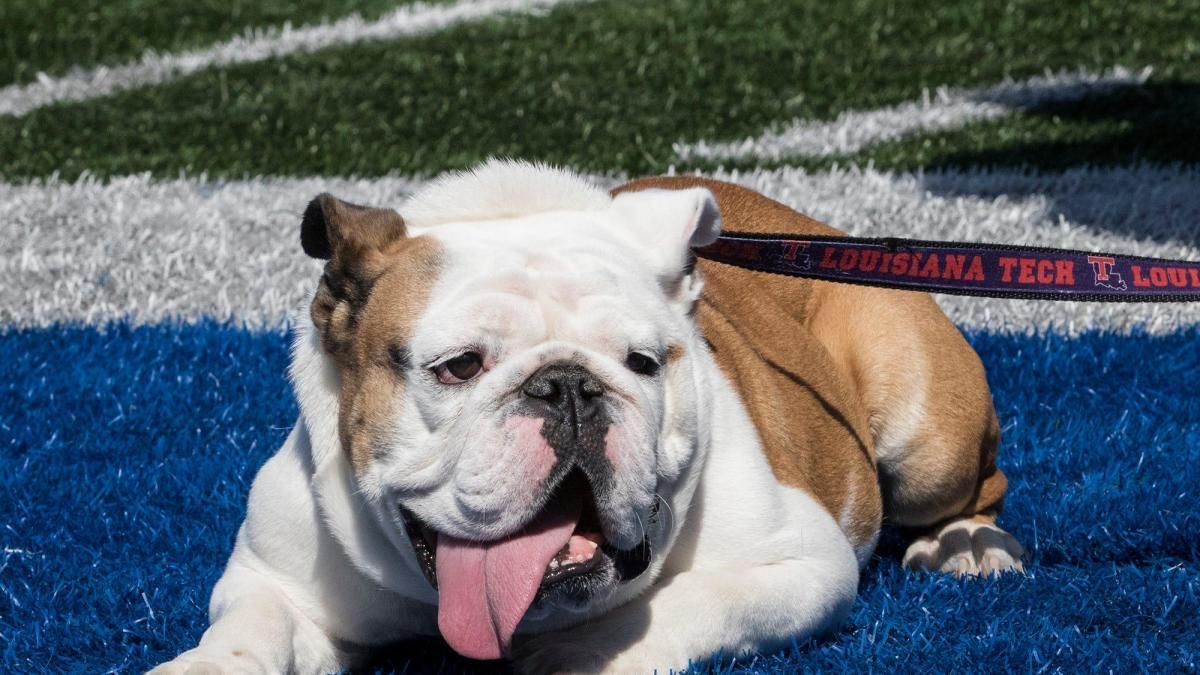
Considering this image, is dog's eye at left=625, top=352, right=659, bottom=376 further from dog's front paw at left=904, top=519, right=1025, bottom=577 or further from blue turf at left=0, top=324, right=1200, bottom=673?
dog's front paw at left=904, top=519, right=1025, bottom=577

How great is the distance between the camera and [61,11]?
11555 millimetres

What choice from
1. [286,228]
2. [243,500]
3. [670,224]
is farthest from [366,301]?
[286,228]

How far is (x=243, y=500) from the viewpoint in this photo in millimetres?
4332

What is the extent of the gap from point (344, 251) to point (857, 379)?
1.69m

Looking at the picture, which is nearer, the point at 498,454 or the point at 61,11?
the point at 498,454

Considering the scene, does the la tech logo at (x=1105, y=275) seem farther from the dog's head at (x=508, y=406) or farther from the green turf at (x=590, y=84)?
the green turf at (x=590, y=84)

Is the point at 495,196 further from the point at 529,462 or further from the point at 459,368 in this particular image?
the point at 529,462

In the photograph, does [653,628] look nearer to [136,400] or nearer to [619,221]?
[619,221]

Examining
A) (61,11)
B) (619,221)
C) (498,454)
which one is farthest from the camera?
(61,11)

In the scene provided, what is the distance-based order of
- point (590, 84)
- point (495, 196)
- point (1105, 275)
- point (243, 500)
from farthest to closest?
point (590, 84) → point (243, 500) → point (1105, 275) → point (495, 196)

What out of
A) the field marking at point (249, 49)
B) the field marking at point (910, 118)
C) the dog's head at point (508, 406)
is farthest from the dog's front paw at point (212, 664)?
the field marking at point (249, 49)

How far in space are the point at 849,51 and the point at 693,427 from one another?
7.47 metres

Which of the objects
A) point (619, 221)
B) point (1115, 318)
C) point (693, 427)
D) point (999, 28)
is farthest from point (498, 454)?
point (999, 28)

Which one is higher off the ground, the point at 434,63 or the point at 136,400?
the point at 136,400
